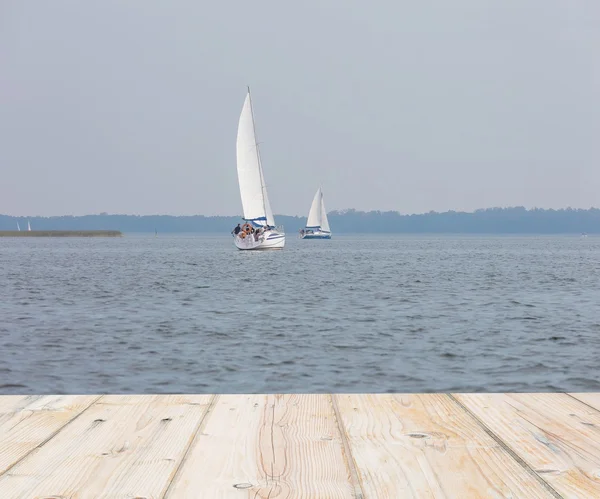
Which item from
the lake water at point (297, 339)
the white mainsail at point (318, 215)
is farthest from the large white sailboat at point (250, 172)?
the white mainsail at point (318, 215)

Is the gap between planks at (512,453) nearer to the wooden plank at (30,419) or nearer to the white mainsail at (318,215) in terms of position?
the wooden plank at (30,419)

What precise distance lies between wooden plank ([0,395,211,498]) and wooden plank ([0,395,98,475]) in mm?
54

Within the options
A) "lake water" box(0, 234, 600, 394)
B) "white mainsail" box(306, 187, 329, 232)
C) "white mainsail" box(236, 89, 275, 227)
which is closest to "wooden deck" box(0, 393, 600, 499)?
"lake water" box(0, 234, 600, 394)

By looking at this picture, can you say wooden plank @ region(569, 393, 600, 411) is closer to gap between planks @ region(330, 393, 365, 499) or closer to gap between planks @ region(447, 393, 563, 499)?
gap between planks @ region(447, 393, 563, 499)

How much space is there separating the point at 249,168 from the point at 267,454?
6619 centimetres

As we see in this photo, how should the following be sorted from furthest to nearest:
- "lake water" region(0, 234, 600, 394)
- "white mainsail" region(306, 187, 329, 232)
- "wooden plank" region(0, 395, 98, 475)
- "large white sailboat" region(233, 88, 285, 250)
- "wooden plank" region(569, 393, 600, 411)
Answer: "white mainsail" region(306, 187, 329, 232)
"large white sailboat" region(233, 88, 285, 250)
"lake water" region(0, 234, 600, 394)
"wooden plank" region(569, 393, 600, 411)
"wooden plank" region(0, 395, 98, 475)

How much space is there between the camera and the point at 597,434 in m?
3.06

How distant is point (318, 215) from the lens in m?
143

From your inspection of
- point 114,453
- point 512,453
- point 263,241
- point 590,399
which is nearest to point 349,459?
point 512,453

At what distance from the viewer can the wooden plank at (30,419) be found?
9.34 ft

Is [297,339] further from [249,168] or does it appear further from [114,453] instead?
[249,168]

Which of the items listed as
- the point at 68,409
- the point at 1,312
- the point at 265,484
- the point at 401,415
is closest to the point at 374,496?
the point at 265,484

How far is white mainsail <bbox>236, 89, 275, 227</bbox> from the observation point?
67938mm

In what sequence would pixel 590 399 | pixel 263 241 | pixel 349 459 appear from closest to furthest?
pixel 349 459
pixel 590 399
pixel 263 241
